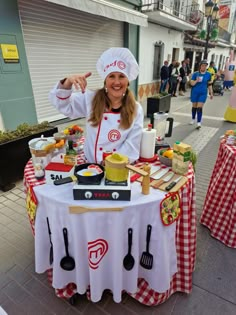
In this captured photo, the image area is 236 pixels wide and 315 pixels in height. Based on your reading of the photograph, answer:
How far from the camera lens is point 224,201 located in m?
1.97

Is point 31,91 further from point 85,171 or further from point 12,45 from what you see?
point 85,171

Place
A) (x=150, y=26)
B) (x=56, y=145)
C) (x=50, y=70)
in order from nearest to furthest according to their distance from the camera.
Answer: (x=56, y=145) < (x=50, y=70) < (x=150, y=26)

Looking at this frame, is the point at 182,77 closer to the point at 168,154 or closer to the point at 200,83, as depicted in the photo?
the point at 200,83

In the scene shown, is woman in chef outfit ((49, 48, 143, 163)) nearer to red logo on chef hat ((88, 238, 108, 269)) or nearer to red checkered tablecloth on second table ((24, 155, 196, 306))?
red checkered tablecloth on second table ((24, 155, 196, 306))

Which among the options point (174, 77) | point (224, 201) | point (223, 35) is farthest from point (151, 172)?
point (223, 35)

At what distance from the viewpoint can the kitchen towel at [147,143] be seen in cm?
151

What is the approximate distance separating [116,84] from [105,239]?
1014 millimetres

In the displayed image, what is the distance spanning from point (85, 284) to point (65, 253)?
0.27 m

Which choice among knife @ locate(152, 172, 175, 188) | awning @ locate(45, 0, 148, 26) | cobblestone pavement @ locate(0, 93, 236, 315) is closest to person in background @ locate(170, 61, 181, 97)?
awning @ locate(45, 0, 148, 26)

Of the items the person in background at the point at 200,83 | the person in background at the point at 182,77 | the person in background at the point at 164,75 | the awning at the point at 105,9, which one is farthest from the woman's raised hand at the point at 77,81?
the person in background at the point at 182,77

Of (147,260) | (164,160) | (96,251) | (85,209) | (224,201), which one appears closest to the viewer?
(85,209)

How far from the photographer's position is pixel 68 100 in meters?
1.50

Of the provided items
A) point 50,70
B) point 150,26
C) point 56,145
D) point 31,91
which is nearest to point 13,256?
point 56,145

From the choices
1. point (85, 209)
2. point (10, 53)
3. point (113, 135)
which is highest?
point (10, 53)
